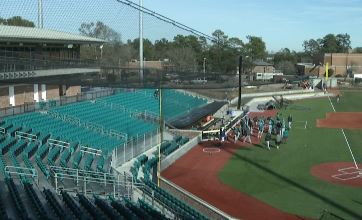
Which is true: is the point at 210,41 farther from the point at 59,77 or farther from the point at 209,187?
the point at 59,77

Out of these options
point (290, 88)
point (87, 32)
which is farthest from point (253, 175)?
point (290, 88)

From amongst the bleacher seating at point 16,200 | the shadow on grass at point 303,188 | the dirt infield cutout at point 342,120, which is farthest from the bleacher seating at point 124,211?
the dirt infield cutout at point 342,120

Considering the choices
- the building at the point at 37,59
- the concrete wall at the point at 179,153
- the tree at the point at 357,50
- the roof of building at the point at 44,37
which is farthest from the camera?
the tree at the point at 357,50

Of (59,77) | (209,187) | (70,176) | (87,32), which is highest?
(87,32)

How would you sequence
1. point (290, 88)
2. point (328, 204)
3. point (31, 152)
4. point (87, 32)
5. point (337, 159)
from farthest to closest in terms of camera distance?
point (290, 88), point (337, 159), point (31, 152), point (328, 204), point (87, 32)

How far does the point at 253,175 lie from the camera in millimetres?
18312

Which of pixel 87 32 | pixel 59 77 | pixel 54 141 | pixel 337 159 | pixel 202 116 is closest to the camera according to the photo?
pixel 59 77

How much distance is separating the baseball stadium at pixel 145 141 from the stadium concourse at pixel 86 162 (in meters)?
0.06

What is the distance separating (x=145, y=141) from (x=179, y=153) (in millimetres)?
1738

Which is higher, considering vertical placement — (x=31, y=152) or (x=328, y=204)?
(x=31, y=152)

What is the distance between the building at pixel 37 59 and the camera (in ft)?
32.9

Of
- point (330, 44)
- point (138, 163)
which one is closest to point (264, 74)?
point (138, 163)

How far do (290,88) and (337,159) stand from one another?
112ft

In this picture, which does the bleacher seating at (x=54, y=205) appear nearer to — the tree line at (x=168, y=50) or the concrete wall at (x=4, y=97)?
the tree line at (x=168, y=50)
